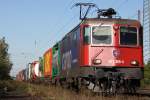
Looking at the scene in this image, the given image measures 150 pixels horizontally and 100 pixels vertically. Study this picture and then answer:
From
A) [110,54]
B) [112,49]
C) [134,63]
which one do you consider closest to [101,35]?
[112,49]

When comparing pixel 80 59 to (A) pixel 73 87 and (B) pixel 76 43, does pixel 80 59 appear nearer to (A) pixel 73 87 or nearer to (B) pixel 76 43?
(B) pixel 76 43

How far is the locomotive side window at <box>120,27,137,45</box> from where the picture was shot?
1938 centimetres

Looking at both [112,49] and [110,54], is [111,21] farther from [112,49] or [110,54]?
[110,54]

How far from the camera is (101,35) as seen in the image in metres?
19.3

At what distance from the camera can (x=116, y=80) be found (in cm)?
1902

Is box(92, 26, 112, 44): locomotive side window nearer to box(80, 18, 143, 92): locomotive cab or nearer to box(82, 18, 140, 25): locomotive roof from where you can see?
box(80, 18, 143, 92): locomotive cab

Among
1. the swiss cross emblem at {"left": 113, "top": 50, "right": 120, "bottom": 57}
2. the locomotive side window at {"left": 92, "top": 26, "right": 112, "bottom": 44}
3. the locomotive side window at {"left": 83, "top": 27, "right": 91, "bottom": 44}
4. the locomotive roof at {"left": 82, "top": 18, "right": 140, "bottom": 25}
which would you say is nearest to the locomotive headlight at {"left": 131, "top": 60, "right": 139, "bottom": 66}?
the swiss cross emblem at {"left": 113, "top": 50, "right": 120, "bottom": 57}

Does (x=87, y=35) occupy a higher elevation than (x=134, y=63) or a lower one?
higher

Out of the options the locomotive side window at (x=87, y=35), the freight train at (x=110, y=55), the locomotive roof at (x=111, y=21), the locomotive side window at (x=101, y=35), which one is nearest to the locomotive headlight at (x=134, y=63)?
the freight train at (x=110, y=55)

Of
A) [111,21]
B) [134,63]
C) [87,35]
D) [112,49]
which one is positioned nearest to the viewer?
[134,63]

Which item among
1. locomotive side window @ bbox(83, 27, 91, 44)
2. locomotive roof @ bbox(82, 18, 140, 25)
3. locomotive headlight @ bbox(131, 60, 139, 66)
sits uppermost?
locomotive roof @ bbox(82, 18, 140, 25)

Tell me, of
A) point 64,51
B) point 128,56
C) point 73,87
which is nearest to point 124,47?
point 128,56

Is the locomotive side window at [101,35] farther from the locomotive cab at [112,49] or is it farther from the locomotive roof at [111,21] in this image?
the locomotive roof at [111,21]

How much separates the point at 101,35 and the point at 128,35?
4.01 feet
